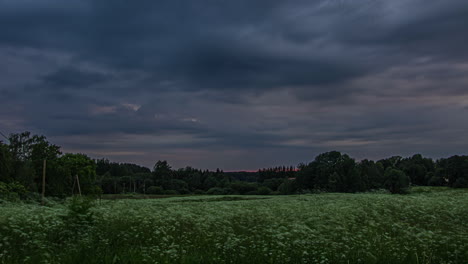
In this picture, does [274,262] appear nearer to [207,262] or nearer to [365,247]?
[207,262]

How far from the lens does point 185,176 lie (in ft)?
451

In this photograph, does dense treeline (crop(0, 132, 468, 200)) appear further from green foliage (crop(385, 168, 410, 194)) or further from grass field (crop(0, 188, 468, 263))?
grass field (crop(0, 188, 468, 263))

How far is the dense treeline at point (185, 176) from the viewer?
32.9 metres

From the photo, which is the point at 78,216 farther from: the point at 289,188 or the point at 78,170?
the point at 289,188

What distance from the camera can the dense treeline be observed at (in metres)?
32.9

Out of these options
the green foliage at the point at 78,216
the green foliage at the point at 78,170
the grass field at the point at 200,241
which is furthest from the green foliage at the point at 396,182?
the green foliage at the point at 78,216

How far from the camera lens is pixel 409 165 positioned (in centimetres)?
11394

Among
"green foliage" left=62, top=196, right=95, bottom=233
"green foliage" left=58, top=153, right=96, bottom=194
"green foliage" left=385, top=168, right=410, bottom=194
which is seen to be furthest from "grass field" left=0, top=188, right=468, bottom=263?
"green foliage" left=385, top=168, right=410, bottom=194

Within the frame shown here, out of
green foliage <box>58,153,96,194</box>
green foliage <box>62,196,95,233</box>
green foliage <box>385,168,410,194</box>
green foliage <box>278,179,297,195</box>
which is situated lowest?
green foliage <box>278,179,297,195</box>

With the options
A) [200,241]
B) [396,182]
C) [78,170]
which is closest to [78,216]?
[200,241]

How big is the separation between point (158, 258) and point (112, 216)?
6.25 m

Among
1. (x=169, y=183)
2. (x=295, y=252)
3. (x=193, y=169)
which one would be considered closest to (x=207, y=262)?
(x=295, y=252)

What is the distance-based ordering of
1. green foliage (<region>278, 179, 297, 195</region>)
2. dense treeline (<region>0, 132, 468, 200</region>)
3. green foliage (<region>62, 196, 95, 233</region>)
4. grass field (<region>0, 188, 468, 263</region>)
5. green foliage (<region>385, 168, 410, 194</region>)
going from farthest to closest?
green foliage (<region>278, 179, 297, 195</region>) < green foliage (<region>385, 168, 410, 194</region>) < dense treeline (<region>0, 132, 468, 200</region>) < green foliage (<region>62, 196, 95, 233</region>) < grass field (<region>0, 188, 468, 263</region>)

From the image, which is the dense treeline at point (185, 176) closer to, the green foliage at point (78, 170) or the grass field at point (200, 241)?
the green foliage at point (78, 170)
